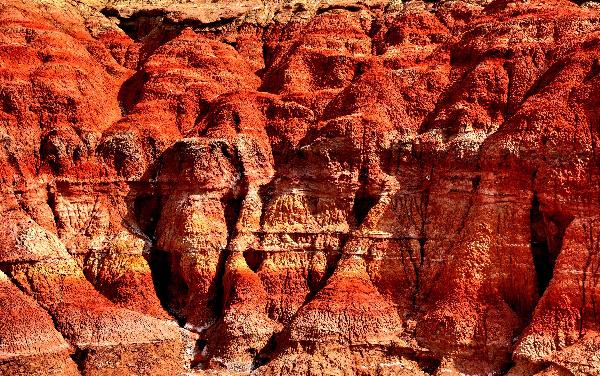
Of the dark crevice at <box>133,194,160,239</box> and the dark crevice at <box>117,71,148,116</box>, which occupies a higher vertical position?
the dark crevice at <box>117,71,148,116</box>

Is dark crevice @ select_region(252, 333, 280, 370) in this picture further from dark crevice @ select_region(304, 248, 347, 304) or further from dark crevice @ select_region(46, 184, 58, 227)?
dark crevice @ select_region(46, 184, 58, 227)

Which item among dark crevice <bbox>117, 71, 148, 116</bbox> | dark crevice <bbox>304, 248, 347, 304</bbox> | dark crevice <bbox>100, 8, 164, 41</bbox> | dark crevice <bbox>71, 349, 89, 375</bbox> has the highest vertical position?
dark crevice <bbox>100, 8, 164, 41</bbox>

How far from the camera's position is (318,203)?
163 ft

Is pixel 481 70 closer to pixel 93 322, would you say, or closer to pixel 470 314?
pixel 470 314

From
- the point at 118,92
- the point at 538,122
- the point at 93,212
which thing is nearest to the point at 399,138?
the point at 538,122

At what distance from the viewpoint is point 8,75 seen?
5541cm

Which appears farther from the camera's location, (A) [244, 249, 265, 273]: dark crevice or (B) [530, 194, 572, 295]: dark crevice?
(A) [244, 249, 265, 273]: dark crevice

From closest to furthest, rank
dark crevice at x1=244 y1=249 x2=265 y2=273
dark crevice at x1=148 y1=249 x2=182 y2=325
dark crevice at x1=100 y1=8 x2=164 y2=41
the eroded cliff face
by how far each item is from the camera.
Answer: the eroded cliff face < dark crevice at x1=244 y1=249 x2=265 y2=273 < dark crevice at x1=148 y1=249 x2=182 y2=325 < dark crevice at x1=100 y1=8 x2=164 y2=41

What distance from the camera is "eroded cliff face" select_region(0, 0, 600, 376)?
43312 mm

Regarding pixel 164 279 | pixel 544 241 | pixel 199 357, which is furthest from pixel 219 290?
pixel 544 241

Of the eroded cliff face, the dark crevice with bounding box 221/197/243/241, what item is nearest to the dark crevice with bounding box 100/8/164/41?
the eroded cliff face

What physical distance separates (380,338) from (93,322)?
14106 millimetres

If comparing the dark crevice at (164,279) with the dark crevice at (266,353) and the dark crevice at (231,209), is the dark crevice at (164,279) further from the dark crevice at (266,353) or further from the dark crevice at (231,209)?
the dark crevice at (266,353)

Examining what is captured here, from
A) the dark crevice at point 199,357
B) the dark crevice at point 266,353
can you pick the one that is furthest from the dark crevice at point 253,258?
the dark crevice at point 199,357
